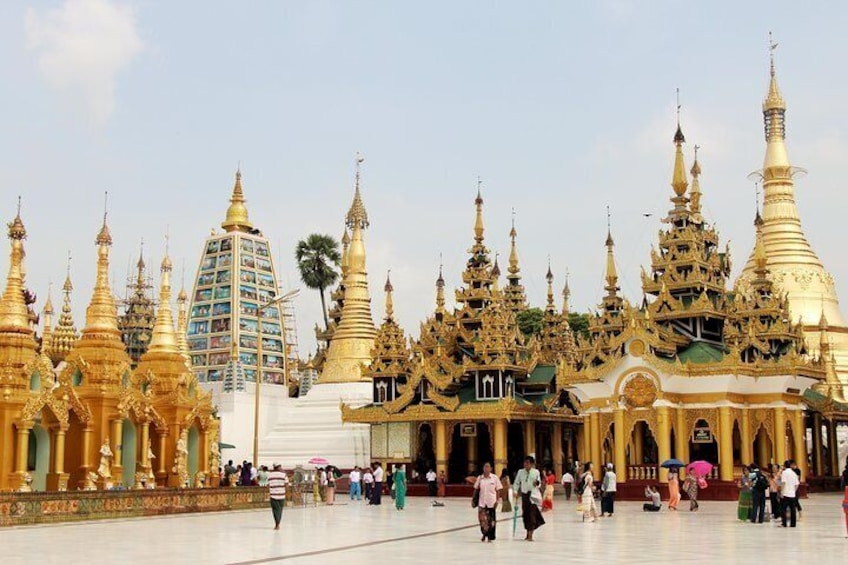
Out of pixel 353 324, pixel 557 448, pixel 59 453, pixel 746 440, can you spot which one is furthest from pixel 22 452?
pixel 353 324

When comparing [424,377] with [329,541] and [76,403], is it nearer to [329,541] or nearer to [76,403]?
[76,403]

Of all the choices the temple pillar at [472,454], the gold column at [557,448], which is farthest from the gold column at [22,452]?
the gold column at [557,448]

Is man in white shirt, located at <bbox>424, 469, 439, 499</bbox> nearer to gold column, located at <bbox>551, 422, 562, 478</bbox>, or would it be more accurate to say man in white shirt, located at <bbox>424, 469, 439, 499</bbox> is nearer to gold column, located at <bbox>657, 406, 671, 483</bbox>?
gold column, located at <bbox>551, 422, 562, 478</bbox>

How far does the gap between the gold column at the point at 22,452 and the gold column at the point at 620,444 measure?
65.5ft

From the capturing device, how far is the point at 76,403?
31.0 metres

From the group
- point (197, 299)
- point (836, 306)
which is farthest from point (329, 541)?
point (197, 299)

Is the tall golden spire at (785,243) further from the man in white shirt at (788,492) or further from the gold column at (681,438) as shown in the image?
the man in white shirt at (788,492)

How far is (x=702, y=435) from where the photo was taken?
128 ft

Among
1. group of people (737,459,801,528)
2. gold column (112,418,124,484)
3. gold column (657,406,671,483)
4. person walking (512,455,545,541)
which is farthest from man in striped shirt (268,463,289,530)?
gold column (657,406,671,483)

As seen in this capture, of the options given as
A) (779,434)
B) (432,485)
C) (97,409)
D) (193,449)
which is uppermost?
(97,409)

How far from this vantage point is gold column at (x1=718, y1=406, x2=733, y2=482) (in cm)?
3781

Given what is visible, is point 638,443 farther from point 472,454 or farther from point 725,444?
point 472,454

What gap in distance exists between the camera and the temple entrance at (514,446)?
47688 millimetres

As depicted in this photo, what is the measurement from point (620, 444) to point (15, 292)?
20430 mm
